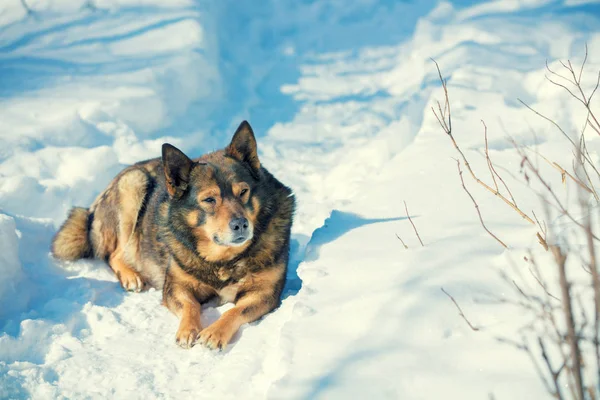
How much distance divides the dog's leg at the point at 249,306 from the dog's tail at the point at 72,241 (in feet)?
5.27

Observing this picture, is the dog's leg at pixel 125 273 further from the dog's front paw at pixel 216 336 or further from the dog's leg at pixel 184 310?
the dog's front paw at pixel 216 336

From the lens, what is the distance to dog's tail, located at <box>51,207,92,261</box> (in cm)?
432

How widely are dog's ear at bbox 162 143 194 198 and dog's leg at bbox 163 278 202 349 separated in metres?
0.70

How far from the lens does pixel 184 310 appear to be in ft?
11.7

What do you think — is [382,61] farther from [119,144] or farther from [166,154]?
[166,154]

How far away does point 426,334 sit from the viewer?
7.99 feet

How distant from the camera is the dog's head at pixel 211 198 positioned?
11.7 feet

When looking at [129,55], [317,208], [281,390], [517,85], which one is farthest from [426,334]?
[129,55]

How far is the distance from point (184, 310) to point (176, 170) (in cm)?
100

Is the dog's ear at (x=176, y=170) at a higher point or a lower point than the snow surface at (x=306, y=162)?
higher

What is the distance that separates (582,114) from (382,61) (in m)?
4.74

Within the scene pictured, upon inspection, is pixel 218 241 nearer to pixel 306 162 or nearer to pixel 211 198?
pixel 211 198

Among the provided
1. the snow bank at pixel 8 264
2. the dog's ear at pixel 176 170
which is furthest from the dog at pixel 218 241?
the snow bank at pixel 8 264

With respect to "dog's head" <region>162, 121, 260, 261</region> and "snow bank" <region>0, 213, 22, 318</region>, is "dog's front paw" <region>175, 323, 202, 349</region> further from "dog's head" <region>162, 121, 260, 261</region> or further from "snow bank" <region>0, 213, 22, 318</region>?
"snow bank" <region>0, 213, 22, 318</region>
